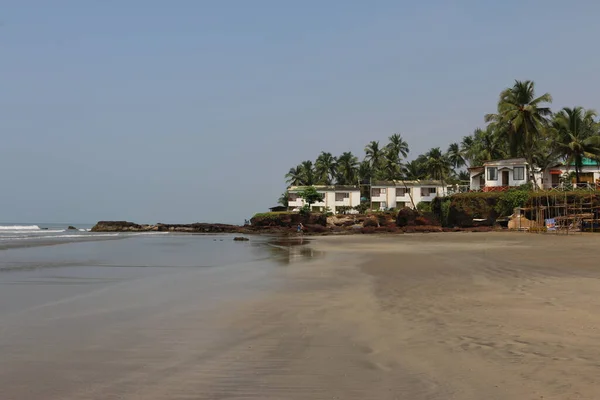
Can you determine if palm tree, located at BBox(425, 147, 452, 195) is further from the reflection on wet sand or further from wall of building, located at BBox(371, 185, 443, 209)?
the reflection on wet sand

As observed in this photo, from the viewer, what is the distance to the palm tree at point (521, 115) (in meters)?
56.0

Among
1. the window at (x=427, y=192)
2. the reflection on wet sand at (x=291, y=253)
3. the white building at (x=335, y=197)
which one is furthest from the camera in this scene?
the white building at (x=335, y=197)

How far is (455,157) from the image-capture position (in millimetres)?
99875

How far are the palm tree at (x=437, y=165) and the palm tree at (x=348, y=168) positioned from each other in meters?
17.8

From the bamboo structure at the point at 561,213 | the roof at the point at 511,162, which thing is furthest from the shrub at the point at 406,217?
the bamboo structure at the point at 561,213

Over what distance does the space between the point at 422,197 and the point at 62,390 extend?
89.4 metres

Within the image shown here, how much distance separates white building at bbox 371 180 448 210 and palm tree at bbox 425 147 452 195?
8705 millimetres

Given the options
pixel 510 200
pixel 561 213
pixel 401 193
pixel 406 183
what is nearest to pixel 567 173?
pixel 510 200

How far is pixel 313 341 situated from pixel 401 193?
288ft

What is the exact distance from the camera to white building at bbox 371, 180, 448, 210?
90.4m

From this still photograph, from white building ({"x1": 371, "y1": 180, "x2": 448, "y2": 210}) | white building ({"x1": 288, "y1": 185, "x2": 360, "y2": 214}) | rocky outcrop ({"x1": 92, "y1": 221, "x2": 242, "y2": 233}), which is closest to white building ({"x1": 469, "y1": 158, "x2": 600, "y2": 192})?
white building ({"x1": 371, "y1": 180, "x2": 448, "y2": 210})

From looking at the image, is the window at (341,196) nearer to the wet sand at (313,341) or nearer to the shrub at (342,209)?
the shrub at (342,209)

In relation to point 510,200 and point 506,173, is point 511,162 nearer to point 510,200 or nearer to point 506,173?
point 506,173

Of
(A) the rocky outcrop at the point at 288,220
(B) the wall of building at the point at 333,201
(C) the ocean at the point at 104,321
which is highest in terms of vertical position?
(B) the wall of building at the point at 333,201
